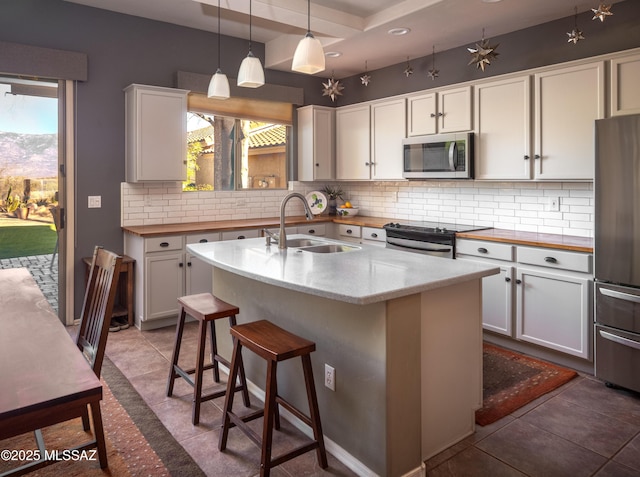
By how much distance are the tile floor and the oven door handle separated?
32cm

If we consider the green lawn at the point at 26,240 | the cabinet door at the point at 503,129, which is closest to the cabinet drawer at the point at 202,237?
the green lawn at the point at 26,240

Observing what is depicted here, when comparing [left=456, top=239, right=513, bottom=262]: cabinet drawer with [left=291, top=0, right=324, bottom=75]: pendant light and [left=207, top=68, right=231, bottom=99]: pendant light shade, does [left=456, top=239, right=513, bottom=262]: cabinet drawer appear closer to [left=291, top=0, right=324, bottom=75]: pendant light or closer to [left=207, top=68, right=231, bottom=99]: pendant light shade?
[left=291, top=0, right=324, bottom=75]: pendant light

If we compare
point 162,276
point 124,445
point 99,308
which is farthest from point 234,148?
point 124,445

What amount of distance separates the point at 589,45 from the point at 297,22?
2.33m

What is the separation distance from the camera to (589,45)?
3693 millimetres

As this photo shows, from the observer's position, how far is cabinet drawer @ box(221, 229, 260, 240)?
14.6ft

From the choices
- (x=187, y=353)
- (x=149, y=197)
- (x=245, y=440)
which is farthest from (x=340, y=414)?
(x=149, y=197)

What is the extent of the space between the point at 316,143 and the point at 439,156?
1.63 m

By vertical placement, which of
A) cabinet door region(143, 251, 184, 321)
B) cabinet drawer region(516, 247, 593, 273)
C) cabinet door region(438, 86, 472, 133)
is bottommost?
cabinet door region(143, 251, 184, 321)

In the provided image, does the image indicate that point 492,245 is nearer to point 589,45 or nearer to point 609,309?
point 609,309

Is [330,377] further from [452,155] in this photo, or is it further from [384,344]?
[452,155]

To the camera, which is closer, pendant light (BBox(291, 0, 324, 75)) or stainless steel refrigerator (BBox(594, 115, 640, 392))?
pendant light (BBox(291, 0, 324, 75))

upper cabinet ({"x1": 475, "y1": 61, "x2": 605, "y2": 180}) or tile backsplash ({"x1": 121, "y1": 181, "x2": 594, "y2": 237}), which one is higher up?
upper cabinet ({"x1": 475, "y1": 61, "x2": 605, "y2": 180})

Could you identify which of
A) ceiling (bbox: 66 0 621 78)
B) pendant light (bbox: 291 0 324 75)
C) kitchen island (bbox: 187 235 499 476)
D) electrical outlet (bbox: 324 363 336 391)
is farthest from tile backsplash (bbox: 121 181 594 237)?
electrical outlet (bbox: 324 363 336 391)
